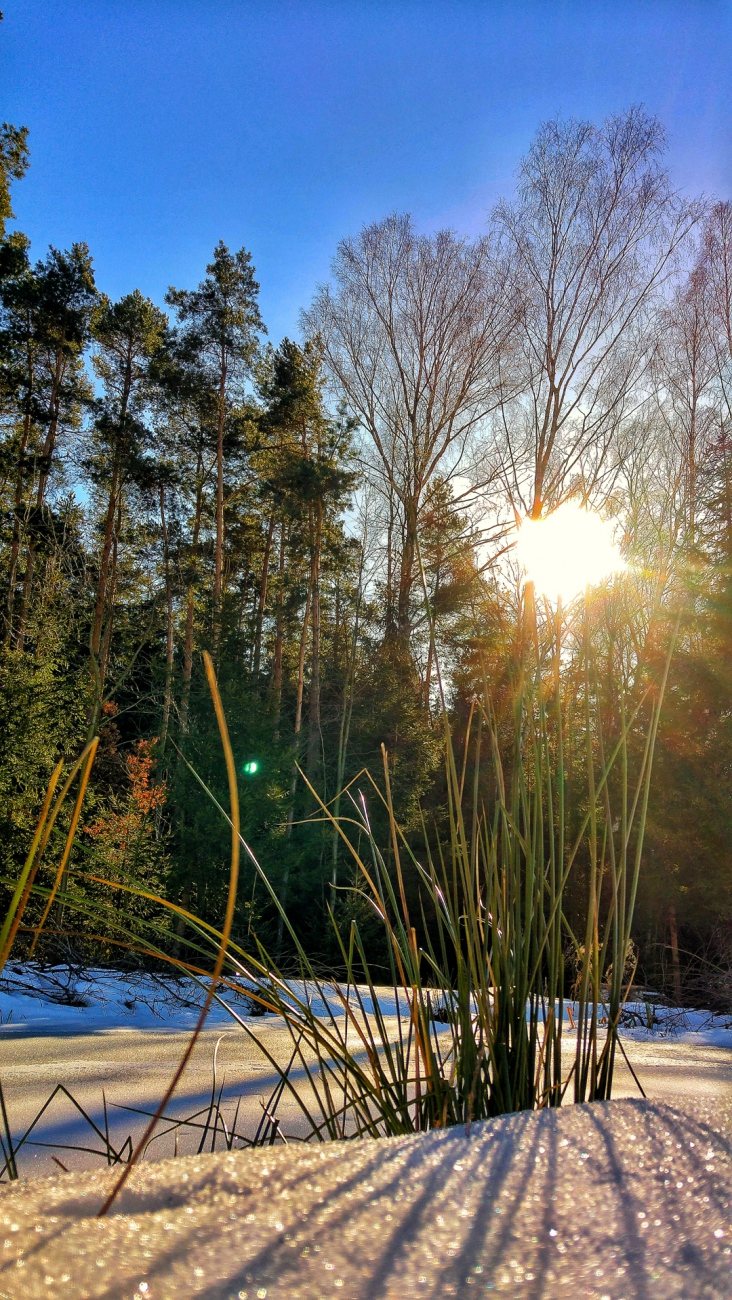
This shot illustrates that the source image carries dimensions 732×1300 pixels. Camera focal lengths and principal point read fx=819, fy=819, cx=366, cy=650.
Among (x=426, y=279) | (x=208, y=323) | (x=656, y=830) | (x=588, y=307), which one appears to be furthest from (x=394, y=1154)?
(x=208, y=323)

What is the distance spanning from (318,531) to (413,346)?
13.0 feet

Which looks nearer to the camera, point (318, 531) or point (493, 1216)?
point (493, 1216)

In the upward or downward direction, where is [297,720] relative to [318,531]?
downward

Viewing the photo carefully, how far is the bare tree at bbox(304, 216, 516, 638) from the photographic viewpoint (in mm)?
12969

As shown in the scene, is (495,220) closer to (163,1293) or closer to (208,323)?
(208,323)

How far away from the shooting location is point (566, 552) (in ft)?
3.52

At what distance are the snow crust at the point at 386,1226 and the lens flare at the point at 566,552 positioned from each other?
0.66m

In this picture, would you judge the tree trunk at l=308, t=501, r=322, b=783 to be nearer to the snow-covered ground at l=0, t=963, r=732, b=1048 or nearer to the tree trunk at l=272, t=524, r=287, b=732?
the tree trunk at l=272, t=524, r=287, b=732

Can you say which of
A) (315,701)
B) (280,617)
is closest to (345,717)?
(315,701)

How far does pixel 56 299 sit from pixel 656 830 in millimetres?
14857

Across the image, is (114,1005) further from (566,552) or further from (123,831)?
(566,552)

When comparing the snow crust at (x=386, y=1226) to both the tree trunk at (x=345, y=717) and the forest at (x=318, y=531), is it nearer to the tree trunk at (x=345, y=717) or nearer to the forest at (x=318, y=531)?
the tree trunk at (x=345, y=717)

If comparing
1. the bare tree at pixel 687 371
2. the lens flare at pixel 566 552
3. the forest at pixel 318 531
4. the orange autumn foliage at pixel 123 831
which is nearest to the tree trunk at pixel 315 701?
the forest at pixel 318 531

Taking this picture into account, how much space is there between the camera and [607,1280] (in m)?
0.34
